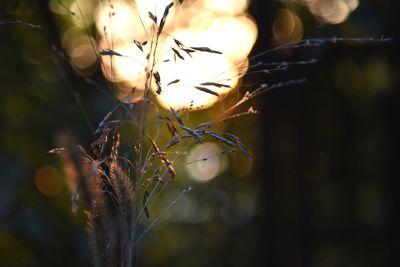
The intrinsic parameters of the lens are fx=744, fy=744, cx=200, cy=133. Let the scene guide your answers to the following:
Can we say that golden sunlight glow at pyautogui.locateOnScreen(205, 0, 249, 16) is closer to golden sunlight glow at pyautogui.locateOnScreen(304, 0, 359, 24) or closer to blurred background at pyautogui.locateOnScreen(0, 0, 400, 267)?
blurred background at pyautogui.locateOnScreen(0, 0, 400, 267)

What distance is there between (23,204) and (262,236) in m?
2.14

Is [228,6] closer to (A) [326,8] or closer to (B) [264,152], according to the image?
(A) [326,8]

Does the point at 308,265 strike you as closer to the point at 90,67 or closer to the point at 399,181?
the point at 399,181

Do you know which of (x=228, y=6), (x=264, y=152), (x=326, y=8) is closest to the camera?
(x=326, y=8)

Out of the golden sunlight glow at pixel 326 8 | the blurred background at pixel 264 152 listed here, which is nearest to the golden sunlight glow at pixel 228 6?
the blurred background at pixel 264 152

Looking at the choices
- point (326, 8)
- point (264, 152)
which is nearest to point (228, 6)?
point (326, 8)

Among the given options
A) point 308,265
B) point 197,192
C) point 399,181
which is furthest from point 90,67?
point 197,192

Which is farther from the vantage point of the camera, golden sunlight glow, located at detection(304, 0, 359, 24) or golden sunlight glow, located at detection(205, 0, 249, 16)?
golden sunlight glow, located at detection(205, 0, 249, 16)

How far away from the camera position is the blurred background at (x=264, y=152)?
4.26 m

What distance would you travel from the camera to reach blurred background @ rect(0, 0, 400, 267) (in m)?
4.26

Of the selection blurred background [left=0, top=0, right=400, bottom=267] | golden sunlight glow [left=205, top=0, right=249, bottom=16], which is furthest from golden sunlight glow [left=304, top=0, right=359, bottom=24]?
golden sunlight glow [left=205, top=0, right=249, bottom=16]

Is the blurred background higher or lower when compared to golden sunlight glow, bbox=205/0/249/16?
lower

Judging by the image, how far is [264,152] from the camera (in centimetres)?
564

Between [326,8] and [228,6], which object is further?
[228,6]
